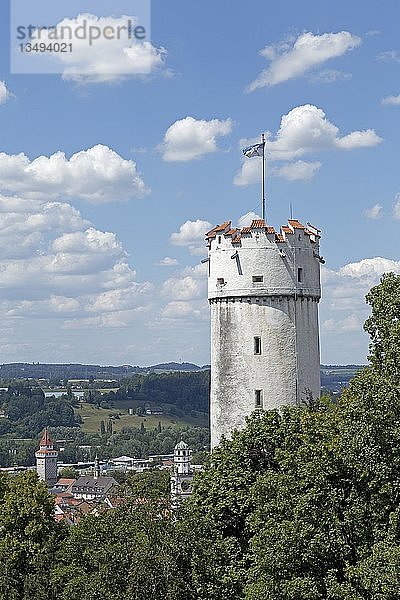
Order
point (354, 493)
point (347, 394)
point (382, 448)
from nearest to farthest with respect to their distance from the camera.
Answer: point (382, 448) → point (354, 493) → point (347, 394)

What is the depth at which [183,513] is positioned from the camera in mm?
26203

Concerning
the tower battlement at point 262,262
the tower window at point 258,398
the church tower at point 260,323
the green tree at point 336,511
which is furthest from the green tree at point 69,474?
the green tree at point 336,511

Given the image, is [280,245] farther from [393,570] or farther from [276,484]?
[393,570]

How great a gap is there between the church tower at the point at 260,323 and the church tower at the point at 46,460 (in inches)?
5346

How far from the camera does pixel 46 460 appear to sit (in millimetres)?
167000

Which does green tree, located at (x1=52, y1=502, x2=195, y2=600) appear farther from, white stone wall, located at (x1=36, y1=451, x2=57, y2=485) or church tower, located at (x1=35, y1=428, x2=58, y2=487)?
white stone wall, located at (x1=36, y1=451, x2=57, y2=485)

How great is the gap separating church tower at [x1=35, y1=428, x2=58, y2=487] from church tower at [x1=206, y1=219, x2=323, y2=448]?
446 ft

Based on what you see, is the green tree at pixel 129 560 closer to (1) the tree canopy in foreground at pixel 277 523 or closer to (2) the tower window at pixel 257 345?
(1) the tree canopy in foreground at pixel 277 523

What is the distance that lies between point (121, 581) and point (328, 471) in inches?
246

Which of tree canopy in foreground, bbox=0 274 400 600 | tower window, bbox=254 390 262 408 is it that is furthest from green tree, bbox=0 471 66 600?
tower window, bbox=254 390 262 408

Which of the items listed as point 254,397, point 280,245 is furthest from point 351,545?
point 280,245

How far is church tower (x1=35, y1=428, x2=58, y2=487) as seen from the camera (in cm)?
16475

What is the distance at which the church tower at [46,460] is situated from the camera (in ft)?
541

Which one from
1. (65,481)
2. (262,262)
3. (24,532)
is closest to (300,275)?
(262,262)
